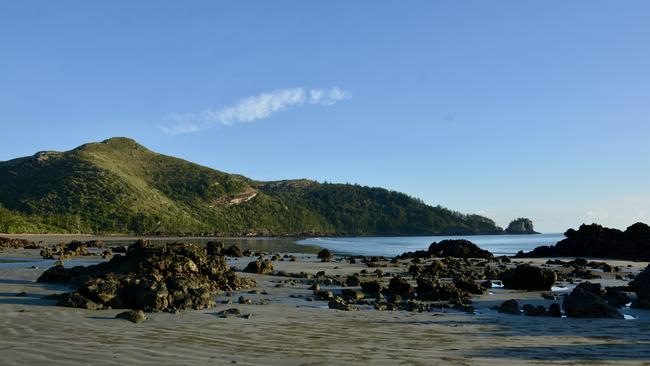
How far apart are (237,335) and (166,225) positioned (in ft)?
408

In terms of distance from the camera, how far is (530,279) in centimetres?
2277

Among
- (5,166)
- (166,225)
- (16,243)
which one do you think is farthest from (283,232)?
(16,243)

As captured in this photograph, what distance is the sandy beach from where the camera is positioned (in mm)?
8633

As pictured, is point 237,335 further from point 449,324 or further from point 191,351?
point 449,324

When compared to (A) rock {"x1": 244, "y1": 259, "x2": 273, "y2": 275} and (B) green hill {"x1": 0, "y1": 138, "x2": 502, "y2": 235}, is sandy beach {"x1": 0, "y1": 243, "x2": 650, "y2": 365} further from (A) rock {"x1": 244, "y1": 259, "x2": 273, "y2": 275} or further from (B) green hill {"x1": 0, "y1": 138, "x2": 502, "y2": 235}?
(B) green hill {"x1": 0, "y1": 138, "x2": 502, "y2": 235}

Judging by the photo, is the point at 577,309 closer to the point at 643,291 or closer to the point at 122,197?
the point at 643,291

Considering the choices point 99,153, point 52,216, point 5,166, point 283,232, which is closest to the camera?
point 52,216

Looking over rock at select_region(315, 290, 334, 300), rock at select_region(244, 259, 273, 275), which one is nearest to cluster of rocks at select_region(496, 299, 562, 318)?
rock at select_region(315, 290, 334, 300)

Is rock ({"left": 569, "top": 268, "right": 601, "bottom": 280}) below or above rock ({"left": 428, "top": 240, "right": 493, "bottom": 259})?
below

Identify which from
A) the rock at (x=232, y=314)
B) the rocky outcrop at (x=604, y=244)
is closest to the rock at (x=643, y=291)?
the rock at (x=232, y=314)

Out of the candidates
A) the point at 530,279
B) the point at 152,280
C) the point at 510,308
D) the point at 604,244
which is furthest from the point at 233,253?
the point at 604,244

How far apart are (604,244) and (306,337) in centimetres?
5474

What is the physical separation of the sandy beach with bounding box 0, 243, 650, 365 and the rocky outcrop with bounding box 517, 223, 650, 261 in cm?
4218

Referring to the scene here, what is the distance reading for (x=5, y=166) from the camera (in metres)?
144
